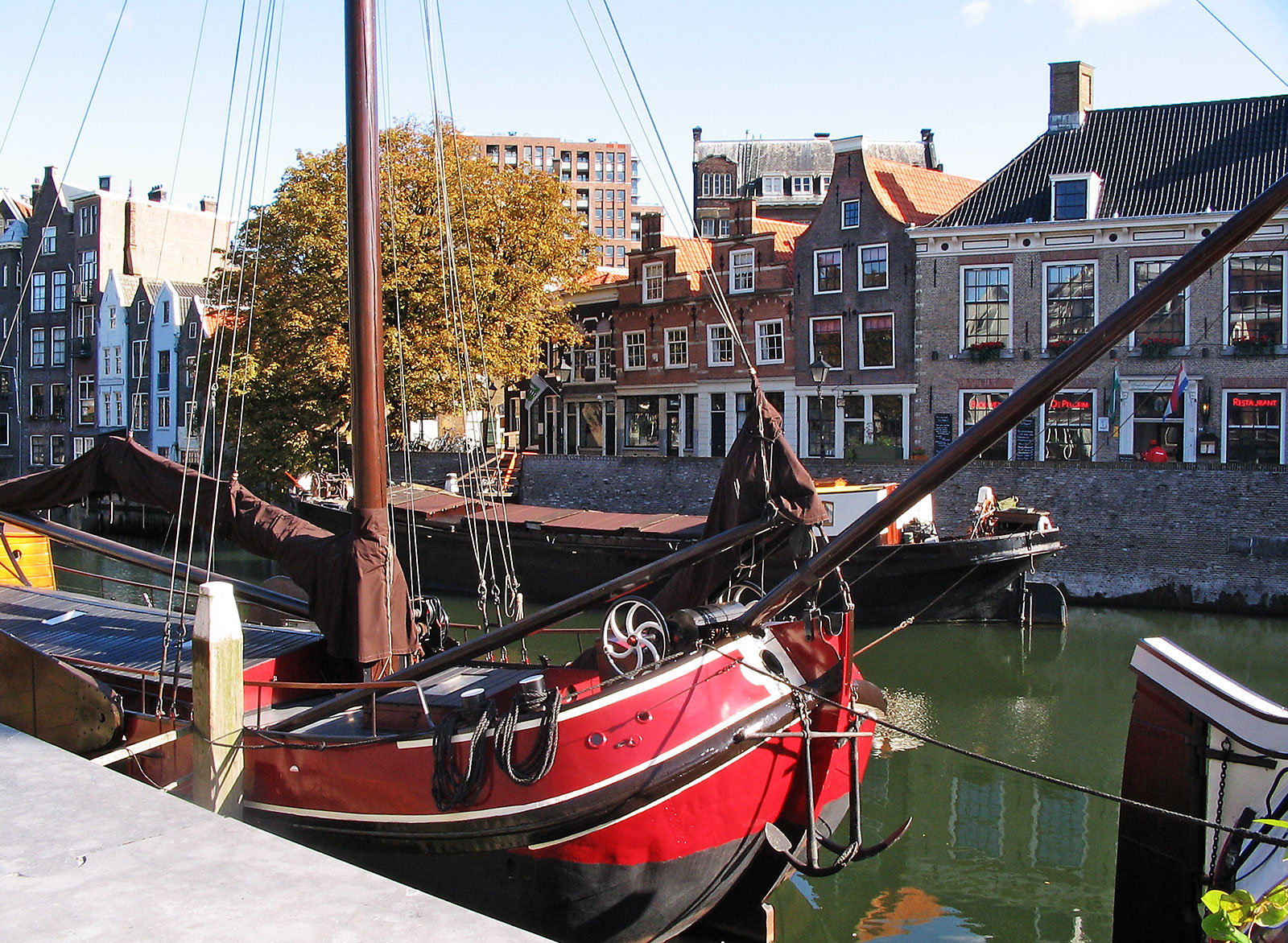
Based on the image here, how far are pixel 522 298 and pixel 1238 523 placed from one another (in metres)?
15.4

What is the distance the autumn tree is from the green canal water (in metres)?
9.56

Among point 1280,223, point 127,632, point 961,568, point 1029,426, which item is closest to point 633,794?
point 127,632

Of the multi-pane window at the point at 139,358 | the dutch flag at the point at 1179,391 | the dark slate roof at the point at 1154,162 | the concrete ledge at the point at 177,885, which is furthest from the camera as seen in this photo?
the multi-pane window at the point at 139,358

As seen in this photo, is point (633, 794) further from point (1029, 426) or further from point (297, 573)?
point (1029, 426)

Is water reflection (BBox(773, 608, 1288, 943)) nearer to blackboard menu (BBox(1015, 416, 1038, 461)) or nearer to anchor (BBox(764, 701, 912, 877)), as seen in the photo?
anchor (BBox(764, 701, 912, 877))

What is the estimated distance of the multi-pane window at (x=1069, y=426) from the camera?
71.6 feet

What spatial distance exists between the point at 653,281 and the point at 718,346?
3283 millimetres

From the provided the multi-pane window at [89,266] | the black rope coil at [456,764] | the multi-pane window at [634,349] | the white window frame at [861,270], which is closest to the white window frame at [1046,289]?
the white window frame at [861,270]

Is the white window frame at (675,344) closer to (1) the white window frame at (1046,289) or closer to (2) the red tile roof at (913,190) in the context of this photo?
(2) the red tile roof at (913,190)

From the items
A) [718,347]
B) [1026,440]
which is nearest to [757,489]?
[1026,440]

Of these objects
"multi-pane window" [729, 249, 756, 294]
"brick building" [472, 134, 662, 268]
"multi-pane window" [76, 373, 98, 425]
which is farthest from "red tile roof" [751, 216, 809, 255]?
"brick building" [472, 134, 662, 268]

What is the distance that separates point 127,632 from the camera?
8547 mm

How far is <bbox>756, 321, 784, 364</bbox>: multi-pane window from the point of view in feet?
90.3

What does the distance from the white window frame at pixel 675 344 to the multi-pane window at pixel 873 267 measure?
630cm
